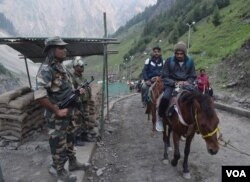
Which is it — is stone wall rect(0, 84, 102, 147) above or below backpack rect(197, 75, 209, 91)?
below

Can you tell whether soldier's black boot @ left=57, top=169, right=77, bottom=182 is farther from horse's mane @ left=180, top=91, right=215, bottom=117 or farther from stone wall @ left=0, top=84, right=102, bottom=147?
stone wall @ left=0, top=84, right=102, bottom=147

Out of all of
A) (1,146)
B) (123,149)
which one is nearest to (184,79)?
(123,149)

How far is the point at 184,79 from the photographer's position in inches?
339

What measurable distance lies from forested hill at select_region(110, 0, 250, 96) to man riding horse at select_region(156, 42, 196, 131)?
1042 centimetres

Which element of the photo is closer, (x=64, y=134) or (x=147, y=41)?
(x=64, y=134)

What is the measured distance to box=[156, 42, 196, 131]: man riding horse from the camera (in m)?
8.46

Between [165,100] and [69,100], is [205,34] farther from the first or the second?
[69,100]

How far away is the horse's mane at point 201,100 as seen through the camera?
6719mm

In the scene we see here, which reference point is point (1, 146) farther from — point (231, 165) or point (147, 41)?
point (147, 41)

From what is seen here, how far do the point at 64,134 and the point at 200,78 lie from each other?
12942 mm

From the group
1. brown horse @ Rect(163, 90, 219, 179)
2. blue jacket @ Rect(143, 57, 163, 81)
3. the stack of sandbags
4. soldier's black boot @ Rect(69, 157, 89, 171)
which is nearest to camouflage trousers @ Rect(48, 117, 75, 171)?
soldier's black boot @ Rect(69, 157, 89, 171)

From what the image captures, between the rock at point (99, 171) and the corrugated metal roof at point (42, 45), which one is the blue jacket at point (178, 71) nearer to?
the rock at point (99, 171)

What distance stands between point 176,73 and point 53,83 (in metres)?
3.14

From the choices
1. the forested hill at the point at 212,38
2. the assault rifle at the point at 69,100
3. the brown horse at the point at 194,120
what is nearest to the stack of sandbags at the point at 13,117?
the assault rifle at the point at 69,100
